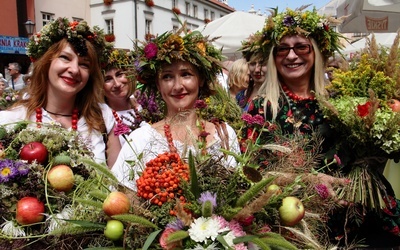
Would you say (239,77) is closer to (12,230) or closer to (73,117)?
(73,117)

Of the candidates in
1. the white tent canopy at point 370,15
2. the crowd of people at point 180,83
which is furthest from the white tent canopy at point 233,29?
the crowd of people at point 180,83

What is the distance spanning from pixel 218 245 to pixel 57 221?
648mm

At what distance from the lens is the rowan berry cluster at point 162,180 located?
4.71 ft

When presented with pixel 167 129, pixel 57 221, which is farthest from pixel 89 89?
pixel 57 221

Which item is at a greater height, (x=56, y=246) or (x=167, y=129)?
(x=167, y=129)

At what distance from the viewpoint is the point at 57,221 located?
1.55 meters

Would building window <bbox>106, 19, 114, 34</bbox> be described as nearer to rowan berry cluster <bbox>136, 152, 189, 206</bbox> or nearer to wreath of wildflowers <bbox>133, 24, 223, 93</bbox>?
wreath of wildflowers <bbox>133, 24, 223, 93</bbox>

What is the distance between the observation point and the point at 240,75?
4.55 m

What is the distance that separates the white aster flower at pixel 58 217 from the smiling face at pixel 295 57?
1.78 m

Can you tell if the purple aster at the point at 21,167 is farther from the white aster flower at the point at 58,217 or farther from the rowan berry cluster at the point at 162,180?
the rowan berry cluster at the point at 162,180

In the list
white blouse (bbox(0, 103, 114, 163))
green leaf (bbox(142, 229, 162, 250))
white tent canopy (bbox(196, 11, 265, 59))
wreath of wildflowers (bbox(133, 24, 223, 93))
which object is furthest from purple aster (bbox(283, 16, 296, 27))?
white tent canopy (bbox(196, 11, 265, 59))

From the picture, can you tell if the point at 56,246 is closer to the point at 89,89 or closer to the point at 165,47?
the point at 165,47

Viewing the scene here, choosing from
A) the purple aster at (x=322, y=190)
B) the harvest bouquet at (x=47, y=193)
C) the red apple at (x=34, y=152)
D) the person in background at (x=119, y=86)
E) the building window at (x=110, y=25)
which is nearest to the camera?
the harvest bouquet at (x=47, y=193)

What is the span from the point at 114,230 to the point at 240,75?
3.37m
